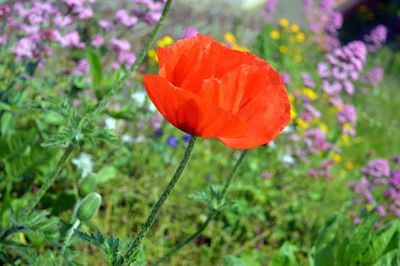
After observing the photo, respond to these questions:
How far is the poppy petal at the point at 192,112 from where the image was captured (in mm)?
1072

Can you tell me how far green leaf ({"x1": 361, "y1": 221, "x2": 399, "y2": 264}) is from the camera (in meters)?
2.24

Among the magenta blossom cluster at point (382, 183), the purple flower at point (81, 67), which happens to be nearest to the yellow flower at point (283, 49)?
the magenta blossom cluster at point (382, 183)

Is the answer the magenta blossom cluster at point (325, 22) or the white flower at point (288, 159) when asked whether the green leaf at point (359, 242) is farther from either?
the magenta blossom cluster at point (325, 22)

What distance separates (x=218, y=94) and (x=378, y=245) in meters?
1.37

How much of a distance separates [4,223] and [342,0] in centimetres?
1070

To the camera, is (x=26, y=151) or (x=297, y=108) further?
(x=297, y=108)

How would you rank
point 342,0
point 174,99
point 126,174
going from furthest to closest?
point 342,0 < point 126,174 < point 174,99

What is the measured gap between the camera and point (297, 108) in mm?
4953

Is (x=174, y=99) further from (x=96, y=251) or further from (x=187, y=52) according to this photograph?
(x=96, y=251)

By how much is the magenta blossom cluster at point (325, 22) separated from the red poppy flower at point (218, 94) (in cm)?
459

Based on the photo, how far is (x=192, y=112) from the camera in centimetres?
109

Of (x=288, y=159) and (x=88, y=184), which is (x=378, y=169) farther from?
(x=88, y=184)

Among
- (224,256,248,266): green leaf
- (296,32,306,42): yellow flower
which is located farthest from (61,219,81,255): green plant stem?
(296,32,306,42): yellow flower

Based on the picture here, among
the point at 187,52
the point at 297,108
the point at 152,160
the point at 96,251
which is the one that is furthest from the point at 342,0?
the point at 187,52
